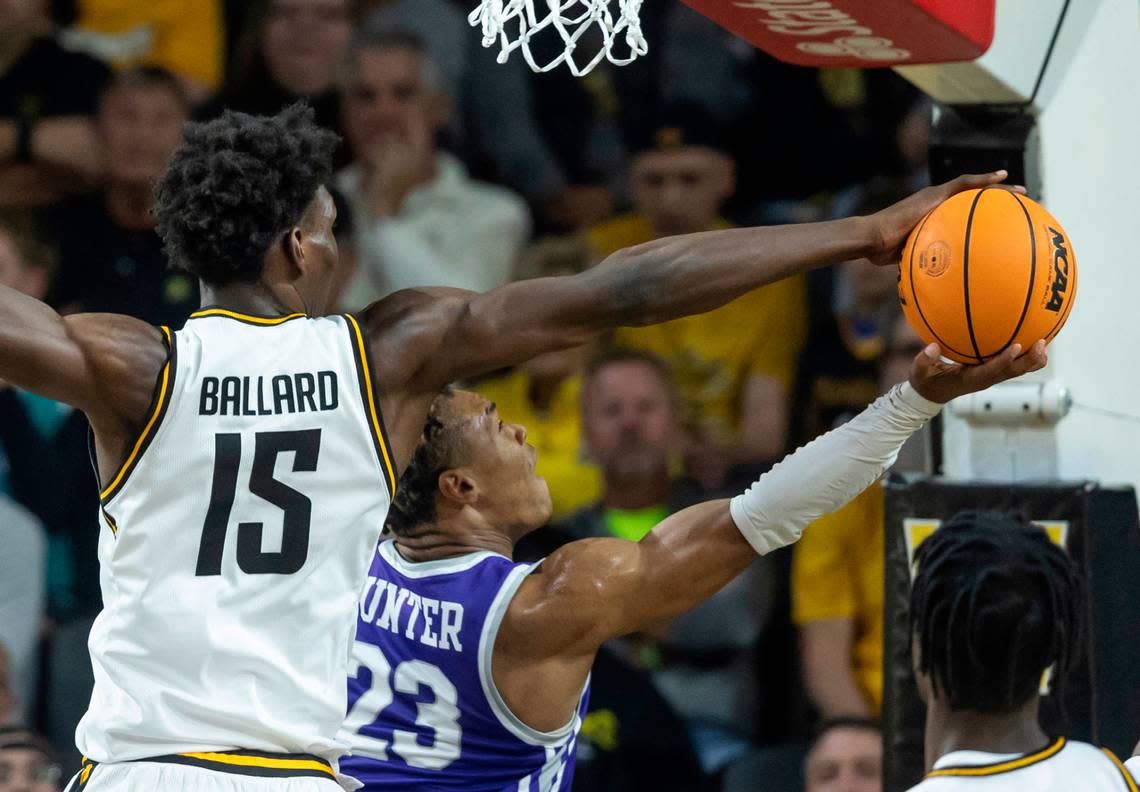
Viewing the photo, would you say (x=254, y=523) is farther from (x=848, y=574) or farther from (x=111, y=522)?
(x=848, y=574)

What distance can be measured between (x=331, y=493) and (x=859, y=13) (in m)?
1.53

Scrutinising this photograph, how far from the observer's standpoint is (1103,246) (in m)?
4.72

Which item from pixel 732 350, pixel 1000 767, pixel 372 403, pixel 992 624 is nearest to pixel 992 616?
pixel 992 624

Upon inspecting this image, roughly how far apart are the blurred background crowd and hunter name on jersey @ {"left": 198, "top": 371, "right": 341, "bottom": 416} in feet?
8.79

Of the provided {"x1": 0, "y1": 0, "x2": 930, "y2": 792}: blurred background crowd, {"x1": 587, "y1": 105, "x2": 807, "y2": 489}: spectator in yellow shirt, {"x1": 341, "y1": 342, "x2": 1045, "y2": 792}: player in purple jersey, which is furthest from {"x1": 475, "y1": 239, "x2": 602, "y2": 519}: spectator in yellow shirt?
{"x1": 341, "y1": 342, "x2": 1045, "y2": 792}: player in purple jersey

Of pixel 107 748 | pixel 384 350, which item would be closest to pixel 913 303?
pixel 384 350

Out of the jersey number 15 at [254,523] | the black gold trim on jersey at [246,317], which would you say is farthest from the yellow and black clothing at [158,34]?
the jersey number 15 at [254,523]

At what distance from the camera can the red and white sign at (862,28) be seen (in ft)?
11.9

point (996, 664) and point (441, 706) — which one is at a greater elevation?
point (996, 664)

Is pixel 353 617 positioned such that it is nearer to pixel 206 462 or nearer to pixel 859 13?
pixel 206 462

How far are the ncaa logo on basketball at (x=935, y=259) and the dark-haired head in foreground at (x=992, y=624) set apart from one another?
0.53 metres

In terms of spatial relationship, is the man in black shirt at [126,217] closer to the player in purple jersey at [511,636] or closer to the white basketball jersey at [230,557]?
the player in purple jersey at [511,636]

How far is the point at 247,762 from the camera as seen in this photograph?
304 centimetres

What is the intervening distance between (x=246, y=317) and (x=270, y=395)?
177mm
